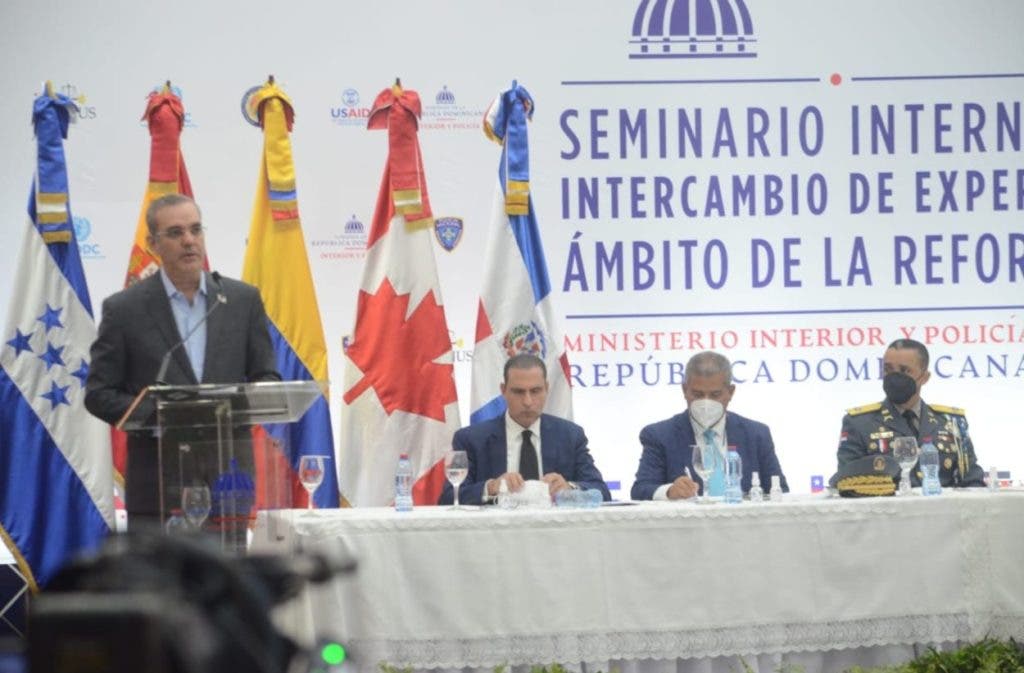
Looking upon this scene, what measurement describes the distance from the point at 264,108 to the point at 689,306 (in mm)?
2144

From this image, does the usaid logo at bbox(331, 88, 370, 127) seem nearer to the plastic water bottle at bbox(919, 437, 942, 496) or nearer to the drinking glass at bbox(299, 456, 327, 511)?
the drinking glass at bbox(299, 456, 327, 511)

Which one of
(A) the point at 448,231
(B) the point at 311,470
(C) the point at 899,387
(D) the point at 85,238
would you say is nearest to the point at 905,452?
(C) the point at 899,387

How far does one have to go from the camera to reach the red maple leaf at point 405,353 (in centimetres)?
634

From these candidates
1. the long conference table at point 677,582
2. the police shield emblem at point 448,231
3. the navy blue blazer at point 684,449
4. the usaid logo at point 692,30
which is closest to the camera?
the long conference table at point 677,582

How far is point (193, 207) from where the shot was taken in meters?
4.49

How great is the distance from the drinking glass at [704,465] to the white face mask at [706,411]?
0.44 m

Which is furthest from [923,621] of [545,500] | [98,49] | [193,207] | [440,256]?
[98,49]

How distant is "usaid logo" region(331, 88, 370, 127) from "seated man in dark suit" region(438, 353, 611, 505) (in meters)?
1.84

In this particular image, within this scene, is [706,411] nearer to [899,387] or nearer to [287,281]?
[899,387]

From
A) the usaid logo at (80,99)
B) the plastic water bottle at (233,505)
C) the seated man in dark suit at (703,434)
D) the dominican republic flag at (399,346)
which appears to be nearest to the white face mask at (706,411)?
the seated man in dark suit at (703,434)

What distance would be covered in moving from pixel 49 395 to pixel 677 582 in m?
2.90

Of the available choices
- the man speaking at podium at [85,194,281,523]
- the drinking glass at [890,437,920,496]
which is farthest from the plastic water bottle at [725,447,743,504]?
the man speaking at podium at [85,194,281,523]

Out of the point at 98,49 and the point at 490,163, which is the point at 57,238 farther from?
the point at 490,163

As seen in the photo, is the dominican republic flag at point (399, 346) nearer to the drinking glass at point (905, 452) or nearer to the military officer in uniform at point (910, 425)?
the military officer in uniform at point (910, 425)
